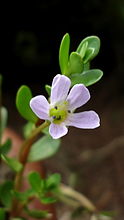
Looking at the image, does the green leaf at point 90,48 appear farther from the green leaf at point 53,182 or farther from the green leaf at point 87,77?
the green leaf at point 53,182

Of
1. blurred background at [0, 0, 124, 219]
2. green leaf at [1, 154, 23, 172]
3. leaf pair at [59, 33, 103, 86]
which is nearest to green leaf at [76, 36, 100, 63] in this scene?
leaf pair at [59, 33, 103, 86]

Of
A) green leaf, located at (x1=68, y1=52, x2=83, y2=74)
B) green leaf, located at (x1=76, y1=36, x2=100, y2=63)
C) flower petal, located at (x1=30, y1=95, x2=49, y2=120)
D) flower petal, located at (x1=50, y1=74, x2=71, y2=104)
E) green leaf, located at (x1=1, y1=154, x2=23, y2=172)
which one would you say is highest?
green leaf, located at (x1=76, y1=36, x2=100, y2=63)

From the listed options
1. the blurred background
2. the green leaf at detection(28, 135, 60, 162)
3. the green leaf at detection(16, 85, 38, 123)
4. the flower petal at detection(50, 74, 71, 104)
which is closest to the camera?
the flower petal at detection(50, 74, 71, 104)

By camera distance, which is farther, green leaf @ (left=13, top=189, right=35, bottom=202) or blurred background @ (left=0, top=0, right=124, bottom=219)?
blurred background @ (left=0, top=0, right=124, bottom=219)

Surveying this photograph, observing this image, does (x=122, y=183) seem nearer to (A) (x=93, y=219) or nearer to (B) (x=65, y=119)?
(A) (x=93, y=219)

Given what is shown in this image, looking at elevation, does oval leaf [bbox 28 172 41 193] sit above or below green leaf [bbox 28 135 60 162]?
below

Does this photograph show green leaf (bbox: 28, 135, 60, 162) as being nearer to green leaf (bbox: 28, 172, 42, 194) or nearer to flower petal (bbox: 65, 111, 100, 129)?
green leaf (bbox: 28, 172, 42, 194)

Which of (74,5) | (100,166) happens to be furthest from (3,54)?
(100,166)
